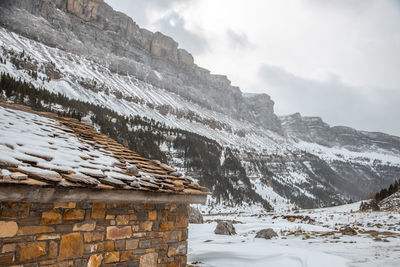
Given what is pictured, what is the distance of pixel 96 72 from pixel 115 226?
112m

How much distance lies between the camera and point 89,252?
332 centimetres

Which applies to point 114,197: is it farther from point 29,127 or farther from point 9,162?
point 29,127

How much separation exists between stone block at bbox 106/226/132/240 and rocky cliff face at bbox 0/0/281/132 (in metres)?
124

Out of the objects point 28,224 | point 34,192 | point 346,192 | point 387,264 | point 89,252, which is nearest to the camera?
point 34,192

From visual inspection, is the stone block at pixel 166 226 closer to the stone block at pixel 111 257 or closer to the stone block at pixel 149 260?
the stone block at pixel 149 260

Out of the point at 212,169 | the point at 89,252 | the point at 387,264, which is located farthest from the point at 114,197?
the point at 212,169

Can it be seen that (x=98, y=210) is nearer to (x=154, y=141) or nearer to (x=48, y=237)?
(x=48, y=237)

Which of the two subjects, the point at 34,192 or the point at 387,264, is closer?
the point at 34,192

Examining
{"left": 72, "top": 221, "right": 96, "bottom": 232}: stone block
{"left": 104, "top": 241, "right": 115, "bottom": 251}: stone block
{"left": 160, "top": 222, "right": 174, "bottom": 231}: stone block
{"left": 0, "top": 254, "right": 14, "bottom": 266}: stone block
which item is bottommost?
{"left": 104, "top": 241, "right": 115, "bottom": 251}: stone block

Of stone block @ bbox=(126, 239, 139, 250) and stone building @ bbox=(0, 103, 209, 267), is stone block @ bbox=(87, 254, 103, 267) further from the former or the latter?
stone block @ bbox=(126, 239, 139, 250)

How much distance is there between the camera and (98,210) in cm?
344

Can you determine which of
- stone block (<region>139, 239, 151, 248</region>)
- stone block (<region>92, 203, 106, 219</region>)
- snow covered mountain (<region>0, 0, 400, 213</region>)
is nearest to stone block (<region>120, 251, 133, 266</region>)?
stone block (<region>139, 239, 151, 248</region>)

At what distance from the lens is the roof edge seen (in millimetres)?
2507

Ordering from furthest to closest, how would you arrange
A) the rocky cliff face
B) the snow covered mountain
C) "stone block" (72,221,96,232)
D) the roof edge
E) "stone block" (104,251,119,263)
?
the rocky cliff face
the snow covered mountain
"stone block" (104,251,119,263)
"stone block" (72,221,96,232)
the roof edge
